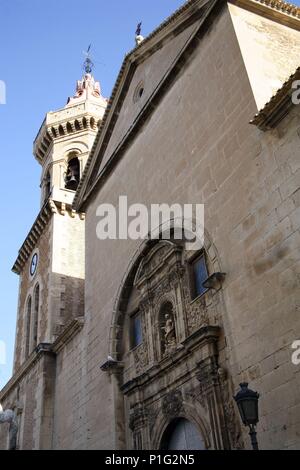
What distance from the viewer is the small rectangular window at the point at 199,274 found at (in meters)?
9.93

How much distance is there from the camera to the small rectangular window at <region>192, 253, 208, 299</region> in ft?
32.6

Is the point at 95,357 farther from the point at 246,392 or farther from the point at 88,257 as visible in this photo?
the point at 246,392

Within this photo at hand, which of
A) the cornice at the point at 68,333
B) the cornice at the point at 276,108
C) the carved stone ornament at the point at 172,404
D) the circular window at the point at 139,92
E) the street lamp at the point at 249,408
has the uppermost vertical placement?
the circular window at the point at 139,92

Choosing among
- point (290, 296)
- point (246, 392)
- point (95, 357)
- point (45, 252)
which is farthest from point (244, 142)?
point (45, 252)

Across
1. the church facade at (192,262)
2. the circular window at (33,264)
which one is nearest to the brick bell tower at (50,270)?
the circular window at (33,264)

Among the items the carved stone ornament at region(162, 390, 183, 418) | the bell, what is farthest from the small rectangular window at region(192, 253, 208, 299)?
the bell

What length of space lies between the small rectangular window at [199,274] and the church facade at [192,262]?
57 mm

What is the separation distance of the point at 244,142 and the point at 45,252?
13399 mm

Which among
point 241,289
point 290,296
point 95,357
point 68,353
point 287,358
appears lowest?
point 287,358

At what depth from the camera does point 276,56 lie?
10562 millimetres

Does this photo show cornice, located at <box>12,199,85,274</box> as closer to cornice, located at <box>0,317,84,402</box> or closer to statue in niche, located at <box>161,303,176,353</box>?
cornice, located at <box>0,317,84,402</box>

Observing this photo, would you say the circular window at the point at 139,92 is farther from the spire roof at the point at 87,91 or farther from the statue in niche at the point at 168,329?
the spire roof at the point at 87,91

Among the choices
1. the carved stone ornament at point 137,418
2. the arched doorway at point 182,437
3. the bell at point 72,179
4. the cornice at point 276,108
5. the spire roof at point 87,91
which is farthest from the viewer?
the spire roof at point 87,91
